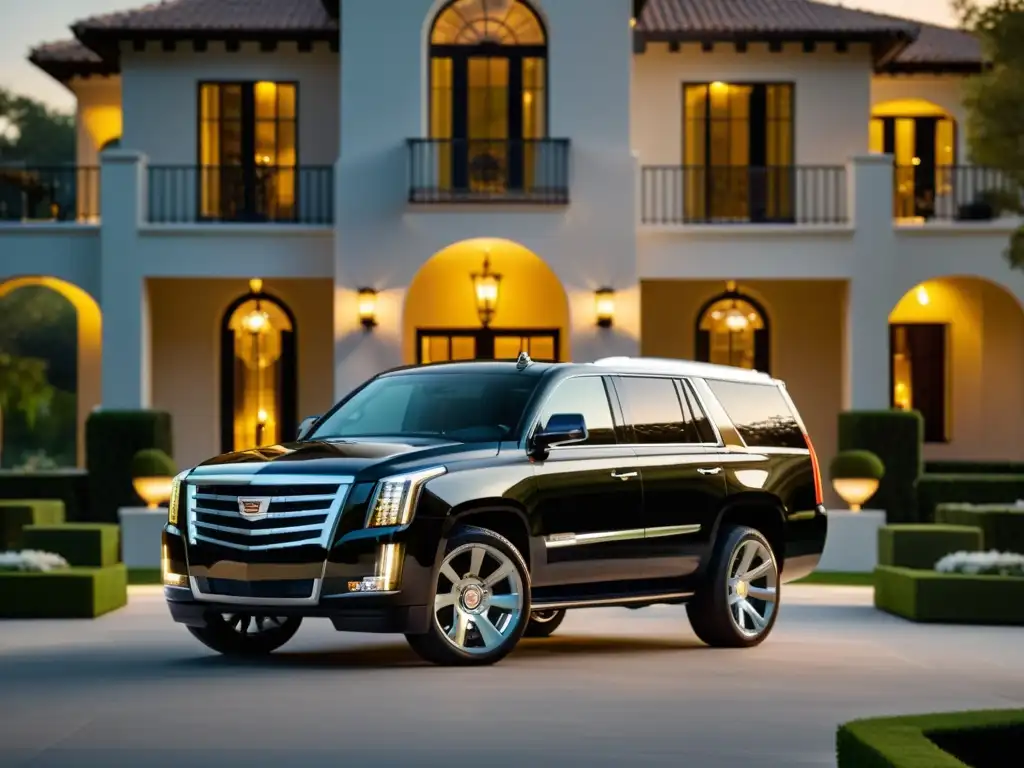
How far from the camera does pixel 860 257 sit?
31.9 metres

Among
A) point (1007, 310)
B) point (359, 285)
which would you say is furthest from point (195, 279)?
point (1007, 310)

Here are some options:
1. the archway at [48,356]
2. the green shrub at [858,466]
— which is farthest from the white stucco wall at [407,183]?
the archway at [48,356]

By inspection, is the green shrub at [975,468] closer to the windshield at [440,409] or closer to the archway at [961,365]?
the archway at [961,365]

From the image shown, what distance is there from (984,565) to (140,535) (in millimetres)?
12869

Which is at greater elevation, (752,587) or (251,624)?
(752,587)

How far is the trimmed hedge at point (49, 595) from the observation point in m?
18.0

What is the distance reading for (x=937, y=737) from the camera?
8.23 metres

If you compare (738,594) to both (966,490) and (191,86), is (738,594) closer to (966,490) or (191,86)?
(966,490)

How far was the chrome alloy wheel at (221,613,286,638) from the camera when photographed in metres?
14.1

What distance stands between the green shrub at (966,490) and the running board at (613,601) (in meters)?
15.9

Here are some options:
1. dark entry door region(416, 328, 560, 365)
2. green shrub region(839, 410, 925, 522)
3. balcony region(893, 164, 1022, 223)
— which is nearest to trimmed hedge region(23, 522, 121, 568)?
dark entry door region(416, 328, 560, 365)

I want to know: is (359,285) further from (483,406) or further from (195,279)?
(483,406)

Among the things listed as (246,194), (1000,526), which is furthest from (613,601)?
(246,194)

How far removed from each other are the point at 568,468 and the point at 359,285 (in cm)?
1715
